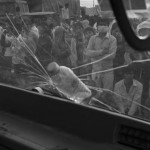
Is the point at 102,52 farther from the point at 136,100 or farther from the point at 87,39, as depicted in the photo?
the point at 136,100

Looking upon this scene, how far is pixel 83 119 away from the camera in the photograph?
167 cm

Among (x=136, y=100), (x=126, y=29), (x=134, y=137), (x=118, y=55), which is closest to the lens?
(x=126, y=29)

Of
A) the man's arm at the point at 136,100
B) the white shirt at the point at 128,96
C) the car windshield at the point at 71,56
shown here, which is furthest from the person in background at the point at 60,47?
the man's arm at the point at 136,100

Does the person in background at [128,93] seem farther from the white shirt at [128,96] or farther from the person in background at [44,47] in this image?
the person in background at [44,47]

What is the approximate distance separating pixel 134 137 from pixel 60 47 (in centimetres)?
127

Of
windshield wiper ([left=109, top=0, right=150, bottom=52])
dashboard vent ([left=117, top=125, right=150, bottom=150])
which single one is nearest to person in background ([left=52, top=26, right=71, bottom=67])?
dashboard vent ([left=117, top=125, right=150, bottom=150])

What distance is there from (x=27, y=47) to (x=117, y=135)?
124cm

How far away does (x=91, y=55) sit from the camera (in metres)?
2.38

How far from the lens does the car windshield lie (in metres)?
2.08

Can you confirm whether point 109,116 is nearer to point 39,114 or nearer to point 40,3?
point 39,114

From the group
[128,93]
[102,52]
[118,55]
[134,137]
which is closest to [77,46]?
[102,52]

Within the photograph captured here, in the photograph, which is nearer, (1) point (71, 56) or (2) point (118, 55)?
(2) point (118, 55)

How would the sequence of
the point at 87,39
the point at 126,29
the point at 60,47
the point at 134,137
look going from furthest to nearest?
1. the point at 60,47
2. the point at 87,39
3. the point at 134,137
4. the point at 126,29

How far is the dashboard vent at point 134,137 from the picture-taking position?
1.38 metres
